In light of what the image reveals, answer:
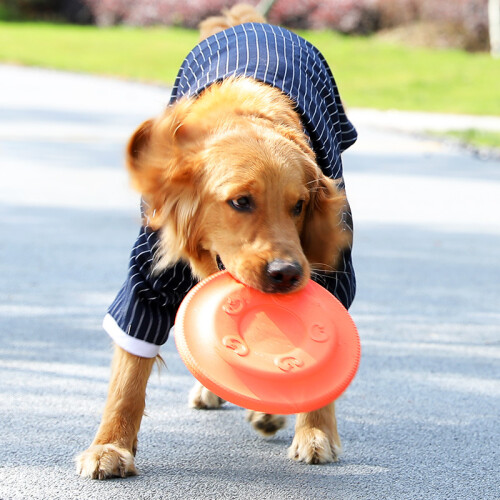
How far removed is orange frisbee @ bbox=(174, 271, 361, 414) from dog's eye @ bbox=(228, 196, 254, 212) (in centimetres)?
25

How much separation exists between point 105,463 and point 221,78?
5.33 ft

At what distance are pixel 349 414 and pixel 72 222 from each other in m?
4.67

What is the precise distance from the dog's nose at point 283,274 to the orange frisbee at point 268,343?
0.26 feet

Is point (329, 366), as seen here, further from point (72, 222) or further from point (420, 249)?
point (72, 222)

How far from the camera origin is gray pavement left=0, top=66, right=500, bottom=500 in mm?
3484

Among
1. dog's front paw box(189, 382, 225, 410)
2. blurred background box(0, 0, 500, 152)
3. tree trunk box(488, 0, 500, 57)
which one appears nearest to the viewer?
dog's front paw box(189, 382, 225, 410)

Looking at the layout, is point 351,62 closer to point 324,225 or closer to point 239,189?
point 324,225

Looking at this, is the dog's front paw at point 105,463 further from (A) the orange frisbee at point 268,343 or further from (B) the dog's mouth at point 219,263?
(B) the dog's mouth at point 219,263

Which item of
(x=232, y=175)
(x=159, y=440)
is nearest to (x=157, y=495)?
(x=159, y=440)

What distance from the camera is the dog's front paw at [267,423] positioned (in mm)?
3855

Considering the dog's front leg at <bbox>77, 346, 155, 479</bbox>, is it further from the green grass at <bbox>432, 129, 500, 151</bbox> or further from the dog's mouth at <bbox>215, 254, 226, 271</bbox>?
the green grass at <bbox>432, 129, 500, 151</bbox>

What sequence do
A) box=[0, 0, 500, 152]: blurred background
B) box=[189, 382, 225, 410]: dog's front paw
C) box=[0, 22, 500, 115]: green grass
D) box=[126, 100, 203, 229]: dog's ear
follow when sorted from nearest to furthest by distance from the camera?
box=[126, 100, 203, 229]: dog's ear, box=[189, 382, 225, 410]: dog's front paw, box=[0, 22, 500, 115]: green grass, box=[0, 0, 500, 152]: blurred background

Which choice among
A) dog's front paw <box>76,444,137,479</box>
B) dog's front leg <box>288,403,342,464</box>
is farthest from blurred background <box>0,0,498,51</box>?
dog's front paw <box>76,444,137,479</box>

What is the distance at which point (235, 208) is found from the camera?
11.3 ft
